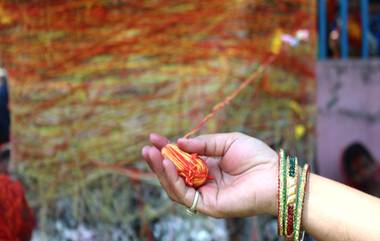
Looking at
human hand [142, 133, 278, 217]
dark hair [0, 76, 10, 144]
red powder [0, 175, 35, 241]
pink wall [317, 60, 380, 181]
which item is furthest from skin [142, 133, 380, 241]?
pink wall [317, 60, 380, 181]

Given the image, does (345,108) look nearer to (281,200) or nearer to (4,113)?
(4,113)

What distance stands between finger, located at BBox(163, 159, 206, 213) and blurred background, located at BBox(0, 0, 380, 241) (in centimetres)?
94

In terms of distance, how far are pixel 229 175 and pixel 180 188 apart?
12cm

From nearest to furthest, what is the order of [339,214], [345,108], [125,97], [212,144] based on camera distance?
1. [339,214]
2. [212,144]
3. [125,97]
4. [345,108]

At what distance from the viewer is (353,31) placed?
151 inches

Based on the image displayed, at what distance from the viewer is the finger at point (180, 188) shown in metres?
1.26

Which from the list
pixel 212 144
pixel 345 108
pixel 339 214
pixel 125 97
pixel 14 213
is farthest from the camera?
pixel 345 108

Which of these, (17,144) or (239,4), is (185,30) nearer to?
(239,4)

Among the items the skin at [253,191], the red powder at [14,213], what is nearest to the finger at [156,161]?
the skin at [253,191]

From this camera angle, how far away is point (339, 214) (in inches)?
47.1

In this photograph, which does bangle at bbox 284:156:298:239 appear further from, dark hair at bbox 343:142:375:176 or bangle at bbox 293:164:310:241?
dark hair at bbox 343:142:375:176

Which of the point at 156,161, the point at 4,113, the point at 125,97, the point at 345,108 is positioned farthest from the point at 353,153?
the point at 156,161

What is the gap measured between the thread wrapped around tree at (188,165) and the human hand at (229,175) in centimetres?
1

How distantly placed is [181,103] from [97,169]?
0.40 metres
